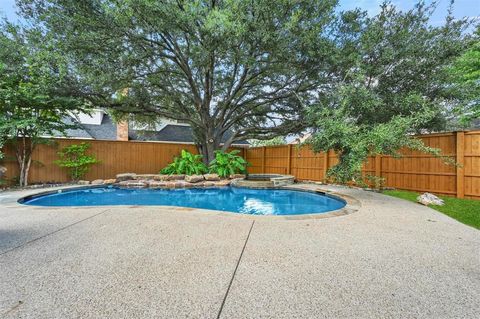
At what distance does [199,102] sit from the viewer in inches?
439

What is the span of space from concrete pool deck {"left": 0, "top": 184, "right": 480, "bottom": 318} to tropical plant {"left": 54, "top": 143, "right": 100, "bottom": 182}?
677 cm

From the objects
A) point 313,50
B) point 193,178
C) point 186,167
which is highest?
point 313,50

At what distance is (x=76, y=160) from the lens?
996 cm

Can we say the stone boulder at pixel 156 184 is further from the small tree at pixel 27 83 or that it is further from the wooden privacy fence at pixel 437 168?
the wooden privacy fence at pixel 437 168

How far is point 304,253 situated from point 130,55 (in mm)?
8499

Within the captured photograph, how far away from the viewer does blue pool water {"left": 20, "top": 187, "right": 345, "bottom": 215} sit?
20.5 feet

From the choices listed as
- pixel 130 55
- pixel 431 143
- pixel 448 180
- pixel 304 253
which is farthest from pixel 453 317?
pixel 130 55

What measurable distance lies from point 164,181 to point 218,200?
3695mm

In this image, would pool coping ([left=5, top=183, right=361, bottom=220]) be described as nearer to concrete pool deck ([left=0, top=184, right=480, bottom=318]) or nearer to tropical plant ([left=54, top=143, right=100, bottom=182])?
concrete pool deck ([left=0, top=184, right=480, bottom=318])

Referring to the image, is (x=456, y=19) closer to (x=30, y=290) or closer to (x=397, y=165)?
(x=397, y=165)

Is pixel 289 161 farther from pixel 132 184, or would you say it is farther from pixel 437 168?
pixel 132 184

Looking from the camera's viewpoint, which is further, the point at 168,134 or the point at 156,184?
the point at 168,134

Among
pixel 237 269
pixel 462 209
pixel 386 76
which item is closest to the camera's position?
pixel 237 269

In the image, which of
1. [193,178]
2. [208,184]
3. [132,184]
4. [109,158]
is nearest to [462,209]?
[208,184]
